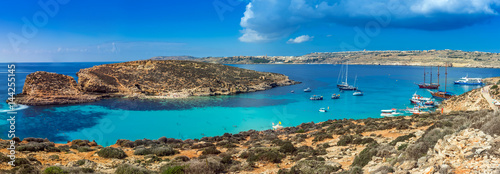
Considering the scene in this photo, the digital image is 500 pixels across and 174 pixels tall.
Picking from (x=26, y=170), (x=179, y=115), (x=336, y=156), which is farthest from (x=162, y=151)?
(x=179, y=115)

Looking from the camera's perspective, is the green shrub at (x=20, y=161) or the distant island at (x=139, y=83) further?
the distant island at (x=139, y=83)

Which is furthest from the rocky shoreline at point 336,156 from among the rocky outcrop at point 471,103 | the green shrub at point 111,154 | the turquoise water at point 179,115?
the rocky outcrop at point 471,103

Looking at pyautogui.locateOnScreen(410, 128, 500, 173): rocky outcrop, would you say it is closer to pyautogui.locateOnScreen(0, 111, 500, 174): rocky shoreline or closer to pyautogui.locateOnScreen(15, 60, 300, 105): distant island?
pyautogui.locateOnScreen(0, 111, 500, 174): rocky shoreline

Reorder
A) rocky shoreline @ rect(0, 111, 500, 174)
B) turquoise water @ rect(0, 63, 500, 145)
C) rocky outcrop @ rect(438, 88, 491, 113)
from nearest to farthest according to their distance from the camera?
1. rocky shoreline @ rect(0, 111, 500, 174)
2. rocky outcrop @ rect(438, 88, 491, 113)
3. turquoise water @ rect(0, 63, 500, 145)

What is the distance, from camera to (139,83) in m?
53.8

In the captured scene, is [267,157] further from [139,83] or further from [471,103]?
[139,83]

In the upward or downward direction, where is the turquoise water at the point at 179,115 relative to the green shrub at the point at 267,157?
downward

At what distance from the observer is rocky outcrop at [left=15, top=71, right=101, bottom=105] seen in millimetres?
41062

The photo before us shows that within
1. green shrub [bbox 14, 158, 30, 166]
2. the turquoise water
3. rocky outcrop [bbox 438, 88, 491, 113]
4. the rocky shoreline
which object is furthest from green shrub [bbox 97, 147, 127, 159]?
rocky outcrop [bbox 438, 88, 491, 113]

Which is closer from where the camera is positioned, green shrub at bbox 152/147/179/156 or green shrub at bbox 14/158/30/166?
green shrub at bbox 14/158/30/166

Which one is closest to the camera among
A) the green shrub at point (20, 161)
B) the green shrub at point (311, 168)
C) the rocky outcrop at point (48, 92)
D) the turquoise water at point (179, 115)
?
the green shrub at point (311, 168)

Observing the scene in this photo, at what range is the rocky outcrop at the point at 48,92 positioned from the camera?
41.1 metres

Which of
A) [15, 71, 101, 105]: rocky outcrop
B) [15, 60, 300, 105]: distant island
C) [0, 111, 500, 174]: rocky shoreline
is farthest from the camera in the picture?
[15, 60, 300, 105]: distant island

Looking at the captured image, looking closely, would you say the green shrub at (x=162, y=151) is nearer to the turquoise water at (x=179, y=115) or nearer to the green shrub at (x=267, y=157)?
the green shrub at (x=267, y=157)
